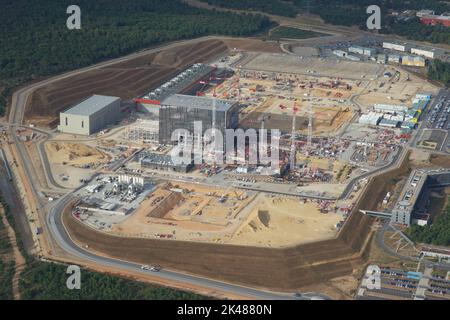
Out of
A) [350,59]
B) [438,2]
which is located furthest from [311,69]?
[438,2]

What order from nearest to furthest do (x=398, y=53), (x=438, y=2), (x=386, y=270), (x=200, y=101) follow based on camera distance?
(x=386, y=270), (x=200, y=101), (x=398, y=53), (x=438, y=2)

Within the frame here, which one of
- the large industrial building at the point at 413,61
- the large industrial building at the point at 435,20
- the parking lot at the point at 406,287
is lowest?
the parking lot at the point at 406,287

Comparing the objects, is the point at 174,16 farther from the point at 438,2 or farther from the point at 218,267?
the point at 218,267

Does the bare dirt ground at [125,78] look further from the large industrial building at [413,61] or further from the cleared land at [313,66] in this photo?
the large industrial building at [413,61]

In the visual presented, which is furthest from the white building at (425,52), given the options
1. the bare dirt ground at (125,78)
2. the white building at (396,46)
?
the bare dirt ground at (125,78)

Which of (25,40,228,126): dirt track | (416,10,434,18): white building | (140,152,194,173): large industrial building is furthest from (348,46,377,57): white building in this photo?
(140,152,194,173): large industrial building

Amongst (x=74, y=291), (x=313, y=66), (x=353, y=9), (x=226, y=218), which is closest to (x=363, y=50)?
(x=313, y=66)
